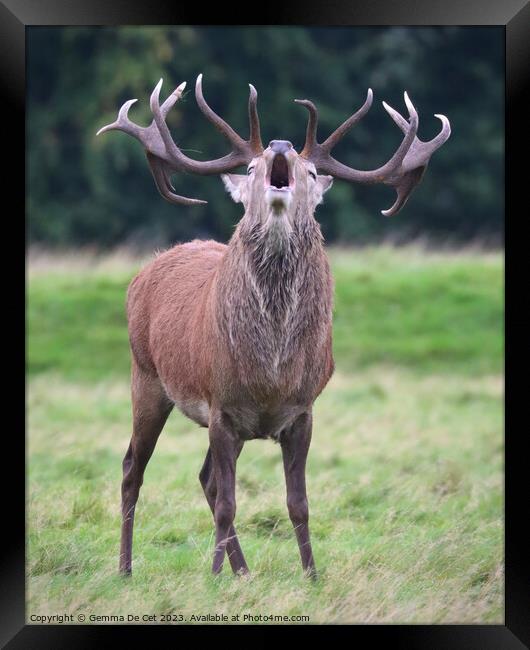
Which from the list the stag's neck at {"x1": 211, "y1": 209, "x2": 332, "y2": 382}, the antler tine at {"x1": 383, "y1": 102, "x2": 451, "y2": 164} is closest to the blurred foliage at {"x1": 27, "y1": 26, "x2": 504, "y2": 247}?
the antler tine at {"x1": 383, "y1": 102, "x2": 451, "y2": 164}

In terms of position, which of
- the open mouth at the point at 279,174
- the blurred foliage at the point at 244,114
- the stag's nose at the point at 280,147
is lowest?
the open mouth at the point at 279,174

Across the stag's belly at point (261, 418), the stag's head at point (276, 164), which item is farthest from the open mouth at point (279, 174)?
the stag's belly at point (261, 418)

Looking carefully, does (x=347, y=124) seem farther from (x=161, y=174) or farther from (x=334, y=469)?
(x=334, y=469)

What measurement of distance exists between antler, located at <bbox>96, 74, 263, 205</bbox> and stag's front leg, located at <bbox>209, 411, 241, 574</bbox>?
1113 millimetres

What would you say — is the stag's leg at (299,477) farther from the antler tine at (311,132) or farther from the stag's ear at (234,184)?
the antler tine at (311,132)

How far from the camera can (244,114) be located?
24.0m

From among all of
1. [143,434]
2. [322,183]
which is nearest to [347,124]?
[322,183]

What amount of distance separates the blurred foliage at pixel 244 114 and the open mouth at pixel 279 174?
16.7m

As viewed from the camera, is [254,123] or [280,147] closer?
[280,147]

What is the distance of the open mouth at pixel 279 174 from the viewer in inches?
231

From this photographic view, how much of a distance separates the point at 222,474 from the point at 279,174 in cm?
152

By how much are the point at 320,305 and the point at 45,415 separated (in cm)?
628

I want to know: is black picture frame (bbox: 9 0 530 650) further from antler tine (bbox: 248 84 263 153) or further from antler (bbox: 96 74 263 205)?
antler (bbox: 96 74 263 205)

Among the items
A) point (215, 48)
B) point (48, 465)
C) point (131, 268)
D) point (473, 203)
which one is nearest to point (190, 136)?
point (215, 48)
